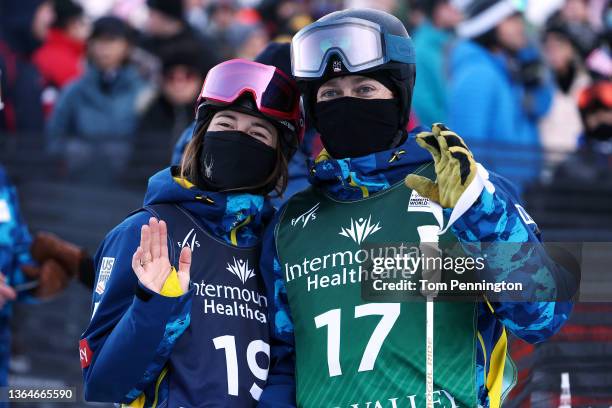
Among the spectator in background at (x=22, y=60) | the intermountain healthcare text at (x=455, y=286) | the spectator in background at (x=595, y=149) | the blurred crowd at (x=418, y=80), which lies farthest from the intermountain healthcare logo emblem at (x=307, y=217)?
the spectator in background at (x=595, y=149)

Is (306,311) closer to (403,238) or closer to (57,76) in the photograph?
(403,238)

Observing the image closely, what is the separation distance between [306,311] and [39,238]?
2.53 metres

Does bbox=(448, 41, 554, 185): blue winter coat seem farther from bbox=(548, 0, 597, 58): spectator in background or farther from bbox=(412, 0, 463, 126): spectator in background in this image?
bbox=(548, 0, 597, 58): spectator in background

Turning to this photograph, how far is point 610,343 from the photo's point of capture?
5.26m

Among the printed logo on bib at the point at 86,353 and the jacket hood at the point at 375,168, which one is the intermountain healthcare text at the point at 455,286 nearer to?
the jacket hood at the point at 375,168

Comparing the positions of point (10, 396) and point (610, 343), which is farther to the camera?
point (10, 396)

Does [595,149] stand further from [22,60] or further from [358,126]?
[358,126]

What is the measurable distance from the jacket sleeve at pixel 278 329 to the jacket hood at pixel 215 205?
0.48 ft

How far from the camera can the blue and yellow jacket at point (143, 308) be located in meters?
4.70

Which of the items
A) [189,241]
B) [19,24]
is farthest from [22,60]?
[189,241]

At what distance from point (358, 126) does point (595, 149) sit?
5.92m

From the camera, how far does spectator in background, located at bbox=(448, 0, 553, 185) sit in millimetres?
10250

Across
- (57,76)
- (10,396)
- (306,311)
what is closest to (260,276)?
(306,311)

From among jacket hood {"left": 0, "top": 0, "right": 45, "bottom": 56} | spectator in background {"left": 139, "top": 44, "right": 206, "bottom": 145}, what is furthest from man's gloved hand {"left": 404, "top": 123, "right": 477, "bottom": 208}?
jacket hood {"left": 0, "top": 0, "right": 45, "bottom": 56}
